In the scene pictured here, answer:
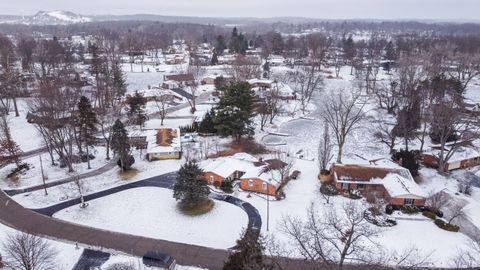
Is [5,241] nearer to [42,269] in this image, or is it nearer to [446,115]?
[42,269]

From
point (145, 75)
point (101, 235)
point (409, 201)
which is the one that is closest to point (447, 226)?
point (409, 201)

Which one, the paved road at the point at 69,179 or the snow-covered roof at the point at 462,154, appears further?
the snow-covered roof at the point at 462,154

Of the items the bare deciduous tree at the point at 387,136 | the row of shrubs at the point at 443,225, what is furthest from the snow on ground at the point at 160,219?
the bare deciduous tree at the point at 387,136

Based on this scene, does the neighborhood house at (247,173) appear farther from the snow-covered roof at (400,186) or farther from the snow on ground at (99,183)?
the snow-covered roof at (400,186)

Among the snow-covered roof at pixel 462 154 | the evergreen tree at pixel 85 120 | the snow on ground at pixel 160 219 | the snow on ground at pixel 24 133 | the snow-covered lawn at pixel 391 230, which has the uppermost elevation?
the evergreen tree at pixel 85 120

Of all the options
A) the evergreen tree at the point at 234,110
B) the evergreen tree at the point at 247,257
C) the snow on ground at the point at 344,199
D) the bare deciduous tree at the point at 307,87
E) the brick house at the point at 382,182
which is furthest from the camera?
the bare deciduous tree at the point at 307,87

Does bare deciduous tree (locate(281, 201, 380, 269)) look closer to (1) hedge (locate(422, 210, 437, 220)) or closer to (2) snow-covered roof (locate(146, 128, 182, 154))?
(1) hedge (locate(422, 210, 437, 220))

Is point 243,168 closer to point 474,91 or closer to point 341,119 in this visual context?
point 341,119

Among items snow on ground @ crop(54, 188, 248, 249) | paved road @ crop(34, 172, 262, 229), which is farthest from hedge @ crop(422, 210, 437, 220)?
snow on ground @ crop(54, 188, 248, 249)
